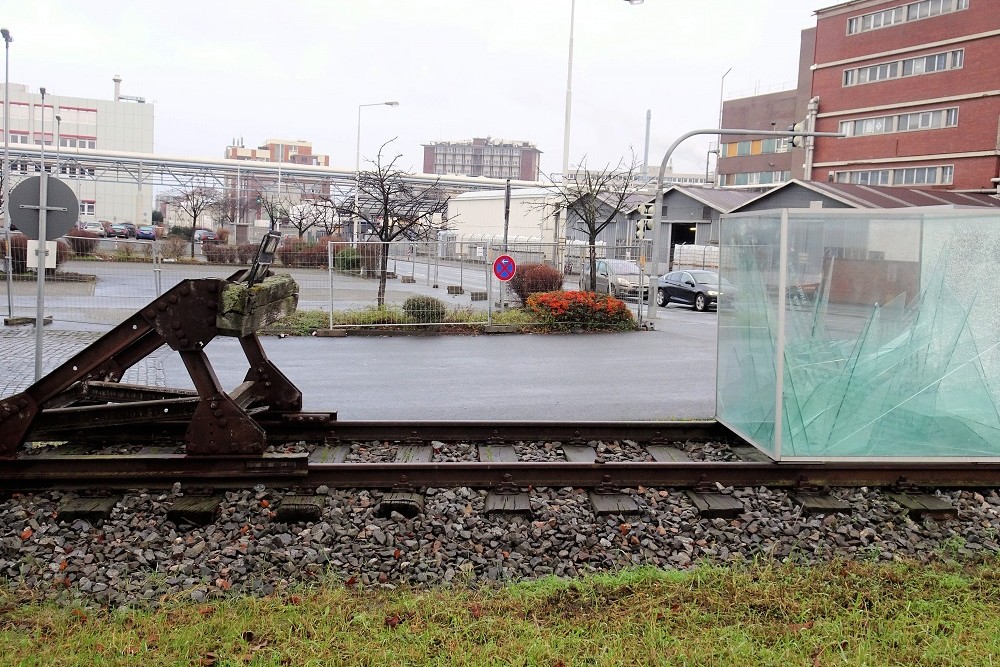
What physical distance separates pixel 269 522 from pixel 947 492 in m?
4.97

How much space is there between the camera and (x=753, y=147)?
96.6 meters

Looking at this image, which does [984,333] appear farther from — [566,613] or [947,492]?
[566,613]

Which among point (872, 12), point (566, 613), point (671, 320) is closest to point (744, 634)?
point (566, 613)

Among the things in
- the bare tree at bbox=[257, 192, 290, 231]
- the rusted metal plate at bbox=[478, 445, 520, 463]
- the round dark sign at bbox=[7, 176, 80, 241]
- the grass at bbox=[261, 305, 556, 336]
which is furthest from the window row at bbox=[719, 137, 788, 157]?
the rusted metal plate at bbox=[478, 445, 520, 463]

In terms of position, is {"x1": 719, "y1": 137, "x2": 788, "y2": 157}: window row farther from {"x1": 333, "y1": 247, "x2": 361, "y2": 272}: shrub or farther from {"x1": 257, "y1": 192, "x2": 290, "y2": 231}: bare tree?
{"x1": 333, "y1": 247, "x2": 361, "y2": 272}: shrub

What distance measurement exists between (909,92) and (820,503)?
192 ft

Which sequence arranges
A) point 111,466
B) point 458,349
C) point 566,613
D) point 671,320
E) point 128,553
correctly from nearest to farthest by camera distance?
point 566,613 < point 128,553 < point 111,466 < point 458,349 < point 671,320

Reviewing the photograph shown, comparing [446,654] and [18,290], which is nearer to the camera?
[446,654]

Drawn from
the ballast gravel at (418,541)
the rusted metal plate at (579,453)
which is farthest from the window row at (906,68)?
the ballast gravel at (418,541)

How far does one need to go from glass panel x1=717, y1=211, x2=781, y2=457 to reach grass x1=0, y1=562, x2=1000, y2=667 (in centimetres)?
214

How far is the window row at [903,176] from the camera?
54.2 m

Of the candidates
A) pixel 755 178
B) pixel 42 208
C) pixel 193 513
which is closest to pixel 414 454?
pixel 193 513

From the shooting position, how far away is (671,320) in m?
25.3

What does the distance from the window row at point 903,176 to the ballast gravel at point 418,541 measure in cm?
5480
